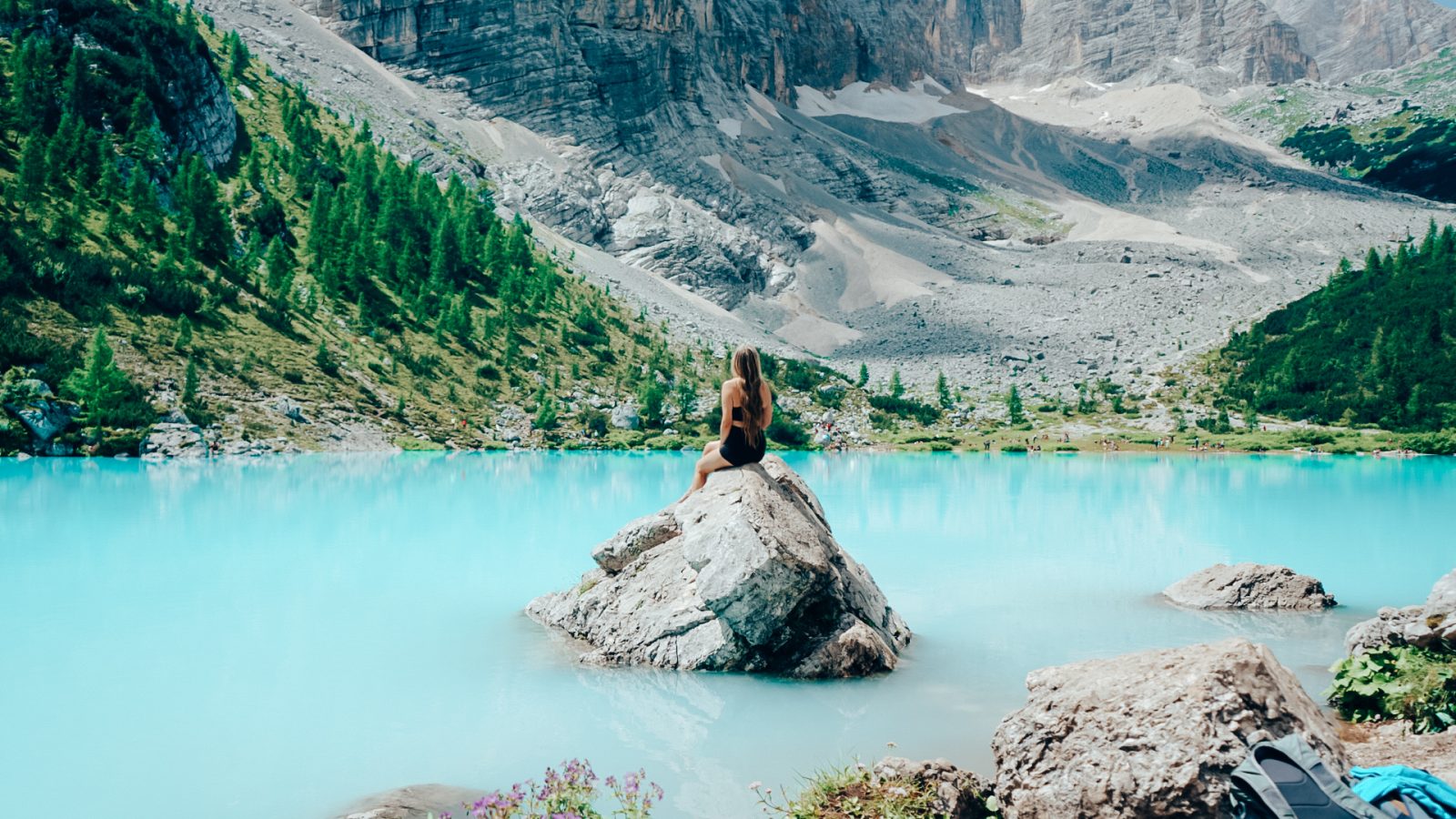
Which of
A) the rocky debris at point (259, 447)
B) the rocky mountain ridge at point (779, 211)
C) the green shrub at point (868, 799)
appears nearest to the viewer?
the green shrub at point (868, 799)

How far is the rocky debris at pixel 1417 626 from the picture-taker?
997 cm

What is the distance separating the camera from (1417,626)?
10250mm

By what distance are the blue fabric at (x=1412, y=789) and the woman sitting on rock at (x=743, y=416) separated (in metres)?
8.18

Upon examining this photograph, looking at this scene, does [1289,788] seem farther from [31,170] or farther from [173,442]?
[31,170]

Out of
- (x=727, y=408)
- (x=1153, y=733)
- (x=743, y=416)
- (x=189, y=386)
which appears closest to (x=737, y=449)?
(x=743, y=416)

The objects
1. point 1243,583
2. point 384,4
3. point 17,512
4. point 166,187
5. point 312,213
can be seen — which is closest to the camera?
point 1243,583

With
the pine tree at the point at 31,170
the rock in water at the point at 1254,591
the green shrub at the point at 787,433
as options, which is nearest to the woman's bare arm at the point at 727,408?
the rock in water at the point at 1254,591

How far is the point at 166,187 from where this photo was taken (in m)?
68.0

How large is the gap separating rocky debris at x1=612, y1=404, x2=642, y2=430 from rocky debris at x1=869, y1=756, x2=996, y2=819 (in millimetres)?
68839

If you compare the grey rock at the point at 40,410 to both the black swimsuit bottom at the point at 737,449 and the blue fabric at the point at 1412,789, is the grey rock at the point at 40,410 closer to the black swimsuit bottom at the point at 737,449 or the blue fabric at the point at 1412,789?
the black swimsuit bottom at the point at 737,449

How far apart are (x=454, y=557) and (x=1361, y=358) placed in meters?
95.5

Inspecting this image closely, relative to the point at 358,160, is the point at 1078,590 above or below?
below

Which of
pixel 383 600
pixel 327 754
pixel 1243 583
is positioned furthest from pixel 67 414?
pixel 1243 583

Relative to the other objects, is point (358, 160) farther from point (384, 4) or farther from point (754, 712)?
point (754, 712)
